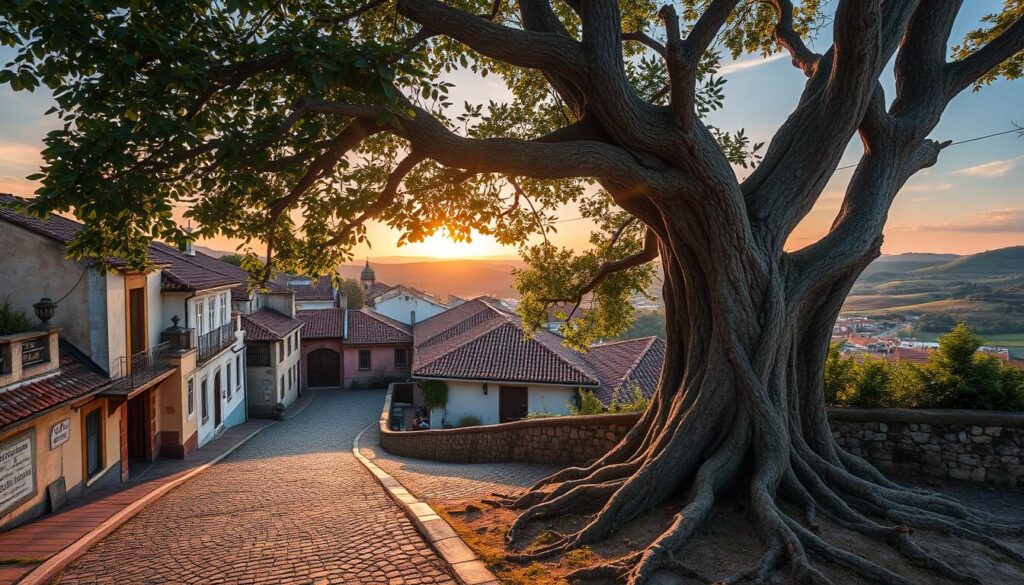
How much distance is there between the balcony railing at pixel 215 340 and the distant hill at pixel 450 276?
308 feet

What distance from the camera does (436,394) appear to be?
851 inches

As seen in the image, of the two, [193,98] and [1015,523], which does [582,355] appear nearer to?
[1015,523]

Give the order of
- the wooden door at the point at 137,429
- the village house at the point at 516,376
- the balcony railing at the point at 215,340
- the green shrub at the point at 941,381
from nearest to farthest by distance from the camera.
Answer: the green shrub at the point at 941,381 < the wooden door at the point at 137,429 < the balcony railing at the point at 215,340 < the village house at the point at 516,376

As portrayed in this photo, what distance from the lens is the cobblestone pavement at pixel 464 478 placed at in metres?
8.01

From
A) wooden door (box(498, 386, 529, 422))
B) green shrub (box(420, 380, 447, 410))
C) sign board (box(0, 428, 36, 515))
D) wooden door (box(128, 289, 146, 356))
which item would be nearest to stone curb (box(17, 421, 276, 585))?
sign board (box(0, 428, 36, 515))

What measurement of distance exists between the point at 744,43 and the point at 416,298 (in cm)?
3446

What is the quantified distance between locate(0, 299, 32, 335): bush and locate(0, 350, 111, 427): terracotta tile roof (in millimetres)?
1087

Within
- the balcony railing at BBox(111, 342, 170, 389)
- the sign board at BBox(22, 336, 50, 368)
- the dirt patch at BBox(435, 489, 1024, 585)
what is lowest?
the dirt patch at BBox(435, 489, 1024, 585)

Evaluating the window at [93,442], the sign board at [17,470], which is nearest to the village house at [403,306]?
the window at [93,442]

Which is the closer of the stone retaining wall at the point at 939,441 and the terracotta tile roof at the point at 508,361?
the stone retaining wall at the point at 939,441

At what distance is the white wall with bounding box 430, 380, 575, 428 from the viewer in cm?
2030

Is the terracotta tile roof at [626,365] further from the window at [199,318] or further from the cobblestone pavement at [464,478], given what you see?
the window at [199,318]

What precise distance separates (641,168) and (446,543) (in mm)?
4237

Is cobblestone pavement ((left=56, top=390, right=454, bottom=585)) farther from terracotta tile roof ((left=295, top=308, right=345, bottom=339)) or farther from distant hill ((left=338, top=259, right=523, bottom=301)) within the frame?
distant hill ((left=338, top=259, right=523, bottom=301))
